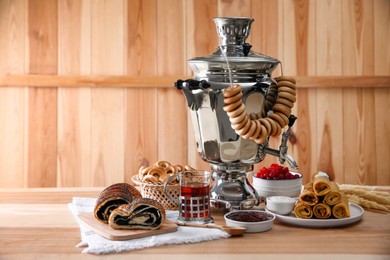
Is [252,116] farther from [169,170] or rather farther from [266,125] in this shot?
[169,170]

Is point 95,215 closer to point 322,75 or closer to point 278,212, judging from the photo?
point 278,212

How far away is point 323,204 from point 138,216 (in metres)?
0.44

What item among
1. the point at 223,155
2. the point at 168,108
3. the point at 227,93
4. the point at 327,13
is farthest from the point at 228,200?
the point at 327,13

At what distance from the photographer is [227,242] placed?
4.12ft

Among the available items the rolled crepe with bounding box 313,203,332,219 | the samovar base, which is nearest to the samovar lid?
the samovar base

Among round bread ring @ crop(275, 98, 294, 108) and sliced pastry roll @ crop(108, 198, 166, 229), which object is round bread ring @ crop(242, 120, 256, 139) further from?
sliced pastry roll @ crop(108, 198, 166, 229)

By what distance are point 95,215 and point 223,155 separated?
37cm

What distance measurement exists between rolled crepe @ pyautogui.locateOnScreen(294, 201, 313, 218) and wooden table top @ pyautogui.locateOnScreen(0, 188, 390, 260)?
0.03 metres

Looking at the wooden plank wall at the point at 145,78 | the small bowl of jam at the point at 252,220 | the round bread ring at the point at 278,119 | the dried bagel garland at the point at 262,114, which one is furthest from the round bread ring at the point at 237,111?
the wooden plank wall at the point at 145,78

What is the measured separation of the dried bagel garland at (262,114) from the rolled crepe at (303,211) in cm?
18

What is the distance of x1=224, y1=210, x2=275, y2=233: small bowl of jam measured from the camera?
1.32 metres

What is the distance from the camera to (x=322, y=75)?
2.95m

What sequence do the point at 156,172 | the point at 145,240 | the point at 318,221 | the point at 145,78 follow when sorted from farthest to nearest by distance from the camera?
the point at 145,78, the point at 156,172, the point at 318,221, the point at 145,240

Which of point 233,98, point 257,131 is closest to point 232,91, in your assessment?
point 233,98
